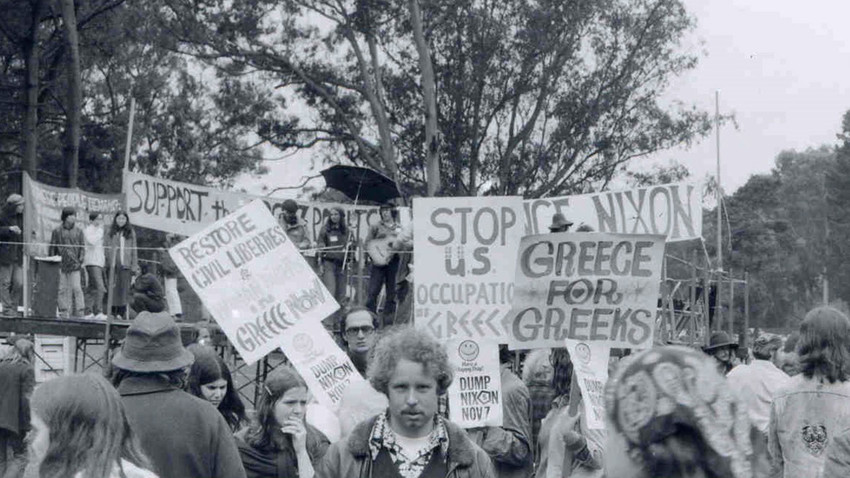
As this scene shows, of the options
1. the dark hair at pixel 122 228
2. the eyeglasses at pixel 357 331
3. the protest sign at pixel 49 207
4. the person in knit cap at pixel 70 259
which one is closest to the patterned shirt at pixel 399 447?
the eyeglasses at pixel 357 331

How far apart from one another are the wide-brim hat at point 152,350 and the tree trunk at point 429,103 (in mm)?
24012

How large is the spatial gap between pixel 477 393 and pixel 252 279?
1.55m

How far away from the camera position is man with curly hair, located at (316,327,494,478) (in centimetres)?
428

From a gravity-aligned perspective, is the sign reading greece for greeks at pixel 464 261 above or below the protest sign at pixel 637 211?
below

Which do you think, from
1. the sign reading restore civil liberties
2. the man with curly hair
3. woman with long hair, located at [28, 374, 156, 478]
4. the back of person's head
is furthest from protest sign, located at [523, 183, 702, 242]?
woman with long hair, located at [28, 374, 156, 478]

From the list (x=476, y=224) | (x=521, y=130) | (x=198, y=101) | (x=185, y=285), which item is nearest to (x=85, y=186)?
(x=198, y=101)

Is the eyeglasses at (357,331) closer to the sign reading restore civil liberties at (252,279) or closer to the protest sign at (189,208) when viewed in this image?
the sign reading restore civil liberties at (252,279)

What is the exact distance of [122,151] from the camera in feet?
109

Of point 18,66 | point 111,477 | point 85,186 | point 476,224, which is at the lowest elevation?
point 111,477

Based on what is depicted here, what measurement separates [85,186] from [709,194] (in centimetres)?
2101

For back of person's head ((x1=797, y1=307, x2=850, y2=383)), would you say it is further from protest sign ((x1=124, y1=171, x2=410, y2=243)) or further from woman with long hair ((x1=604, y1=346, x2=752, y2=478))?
protest sign ((x1=124, y1=171, x2=410, y2=243))

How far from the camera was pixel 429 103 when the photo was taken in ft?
96.7

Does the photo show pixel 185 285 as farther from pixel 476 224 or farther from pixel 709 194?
pixel 709 194

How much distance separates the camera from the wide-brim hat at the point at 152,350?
4742mm
